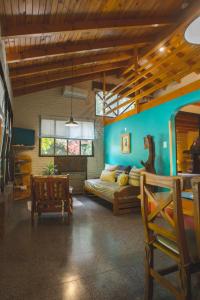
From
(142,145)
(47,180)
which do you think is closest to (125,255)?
(47,180)

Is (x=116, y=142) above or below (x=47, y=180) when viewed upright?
above

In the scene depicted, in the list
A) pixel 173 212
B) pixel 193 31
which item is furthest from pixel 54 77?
pixel 173 212

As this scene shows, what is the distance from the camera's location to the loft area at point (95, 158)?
1.65 metres

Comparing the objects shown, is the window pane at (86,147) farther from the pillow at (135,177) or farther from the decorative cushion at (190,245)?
the decorative cushion at (190,245)

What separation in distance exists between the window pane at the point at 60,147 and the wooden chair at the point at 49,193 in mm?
2969

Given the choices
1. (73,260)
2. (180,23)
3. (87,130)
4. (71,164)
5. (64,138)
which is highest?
(180,23)

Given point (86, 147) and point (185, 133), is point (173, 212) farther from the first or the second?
point (185, 133)

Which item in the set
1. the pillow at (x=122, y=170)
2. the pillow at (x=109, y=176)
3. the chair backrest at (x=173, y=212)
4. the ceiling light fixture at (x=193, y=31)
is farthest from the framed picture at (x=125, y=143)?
the chair backrest at (x=173, y=212)

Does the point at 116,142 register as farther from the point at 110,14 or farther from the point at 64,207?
the point at 110,14

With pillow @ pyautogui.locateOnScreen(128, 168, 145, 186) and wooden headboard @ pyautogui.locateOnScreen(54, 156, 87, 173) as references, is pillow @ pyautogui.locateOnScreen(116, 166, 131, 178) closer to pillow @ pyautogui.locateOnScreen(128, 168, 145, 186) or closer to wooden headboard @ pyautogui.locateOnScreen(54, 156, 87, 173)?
pillow @ pyautogui.locateOnScreen(128, 168, 145, 186)

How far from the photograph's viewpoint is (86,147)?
6957 millimetres

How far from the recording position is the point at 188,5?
12.6ft

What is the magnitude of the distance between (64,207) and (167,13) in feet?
15.7

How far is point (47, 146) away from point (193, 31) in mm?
5403
